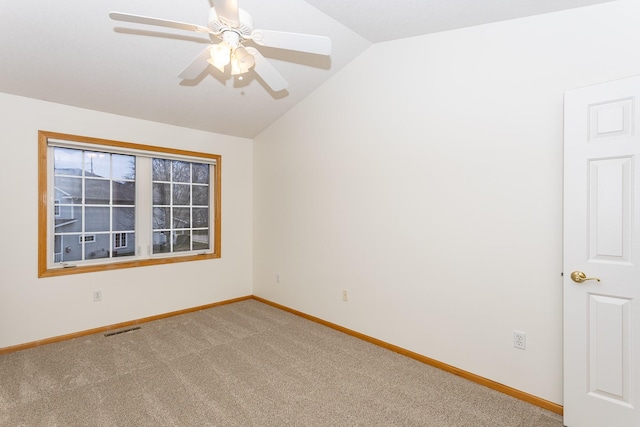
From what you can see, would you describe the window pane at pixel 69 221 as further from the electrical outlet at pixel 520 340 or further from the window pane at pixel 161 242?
the electrical outlet at pixel 520 340

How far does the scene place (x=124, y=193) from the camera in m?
3.67

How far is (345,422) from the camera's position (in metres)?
1.96

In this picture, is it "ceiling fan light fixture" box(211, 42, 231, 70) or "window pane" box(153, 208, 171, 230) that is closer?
"ceiling fan light fixture" box(211, 42, 231, 70)

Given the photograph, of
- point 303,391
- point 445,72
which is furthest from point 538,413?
point 445,72

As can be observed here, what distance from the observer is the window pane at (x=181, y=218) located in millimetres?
4105

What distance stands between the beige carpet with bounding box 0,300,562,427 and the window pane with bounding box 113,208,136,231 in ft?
3.98

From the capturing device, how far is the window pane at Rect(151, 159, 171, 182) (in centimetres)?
388

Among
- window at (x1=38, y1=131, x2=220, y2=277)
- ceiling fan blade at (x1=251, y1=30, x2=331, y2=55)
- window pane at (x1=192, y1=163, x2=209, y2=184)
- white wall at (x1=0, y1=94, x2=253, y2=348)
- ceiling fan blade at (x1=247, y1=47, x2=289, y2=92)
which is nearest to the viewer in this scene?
ceiling fan blade at (x1=251, y1=30, x2=331, y2=55)

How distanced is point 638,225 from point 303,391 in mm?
2323

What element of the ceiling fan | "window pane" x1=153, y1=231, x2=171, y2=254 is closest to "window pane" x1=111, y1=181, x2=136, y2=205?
"window pane" x1=153, y1=231, x2=171, y2=254

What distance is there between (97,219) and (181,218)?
0.94 metres

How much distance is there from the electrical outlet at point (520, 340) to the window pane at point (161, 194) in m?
3.95

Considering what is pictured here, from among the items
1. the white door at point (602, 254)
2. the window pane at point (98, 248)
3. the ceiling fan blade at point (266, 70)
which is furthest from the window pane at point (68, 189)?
the white door at point (602, 254)

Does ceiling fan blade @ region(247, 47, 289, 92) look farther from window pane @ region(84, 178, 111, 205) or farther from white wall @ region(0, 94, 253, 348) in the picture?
window pane @ region(84, 178, 111, 205)
